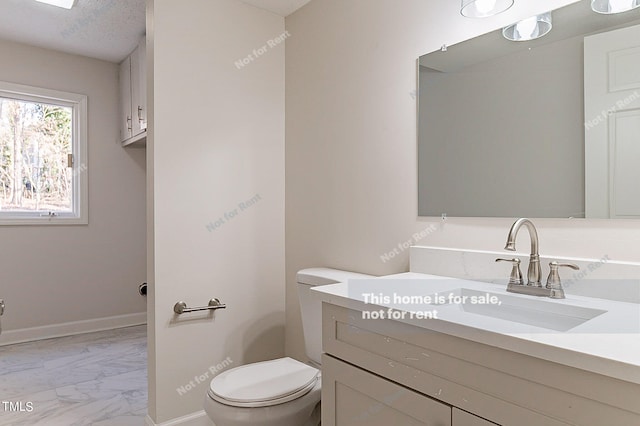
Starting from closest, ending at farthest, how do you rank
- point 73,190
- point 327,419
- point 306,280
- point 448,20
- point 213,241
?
1. point 327,419
2. point 448,20
3. point 306,280
4. point 213,241
5. point 73,190

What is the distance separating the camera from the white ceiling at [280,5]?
2248mm

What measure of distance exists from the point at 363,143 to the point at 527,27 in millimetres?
798

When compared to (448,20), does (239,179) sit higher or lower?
lower

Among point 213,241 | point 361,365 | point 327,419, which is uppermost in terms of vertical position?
point 213,241

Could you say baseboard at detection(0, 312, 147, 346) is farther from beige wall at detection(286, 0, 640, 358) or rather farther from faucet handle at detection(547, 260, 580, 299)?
faucet handle at detection(547, 260, 580, 299)

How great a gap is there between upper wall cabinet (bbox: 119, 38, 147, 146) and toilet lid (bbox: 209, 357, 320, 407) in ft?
7.48

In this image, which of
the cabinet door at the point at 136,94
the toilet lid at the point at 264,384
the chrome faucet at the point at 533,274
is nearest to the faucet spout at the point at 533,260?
the chrome faucet at the point at 533,274

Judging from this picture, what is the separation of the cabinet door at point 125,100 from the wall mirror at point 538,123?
2.82 metres

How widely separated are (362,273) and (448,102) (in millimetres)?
845

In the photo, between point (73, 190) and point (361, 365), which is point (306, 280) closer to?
point (361, 365)

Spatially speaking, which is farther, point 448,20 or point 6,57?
Answer: point 6,57

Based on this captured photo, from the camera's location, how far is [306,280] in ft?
6.27

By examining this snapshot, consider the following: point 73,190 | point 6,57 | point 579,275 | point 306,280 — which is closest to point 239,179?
point 306,280

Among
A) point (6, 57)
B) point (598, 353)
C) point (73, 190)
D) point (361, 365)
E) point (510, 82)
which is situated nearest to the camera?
point (598, 353)
